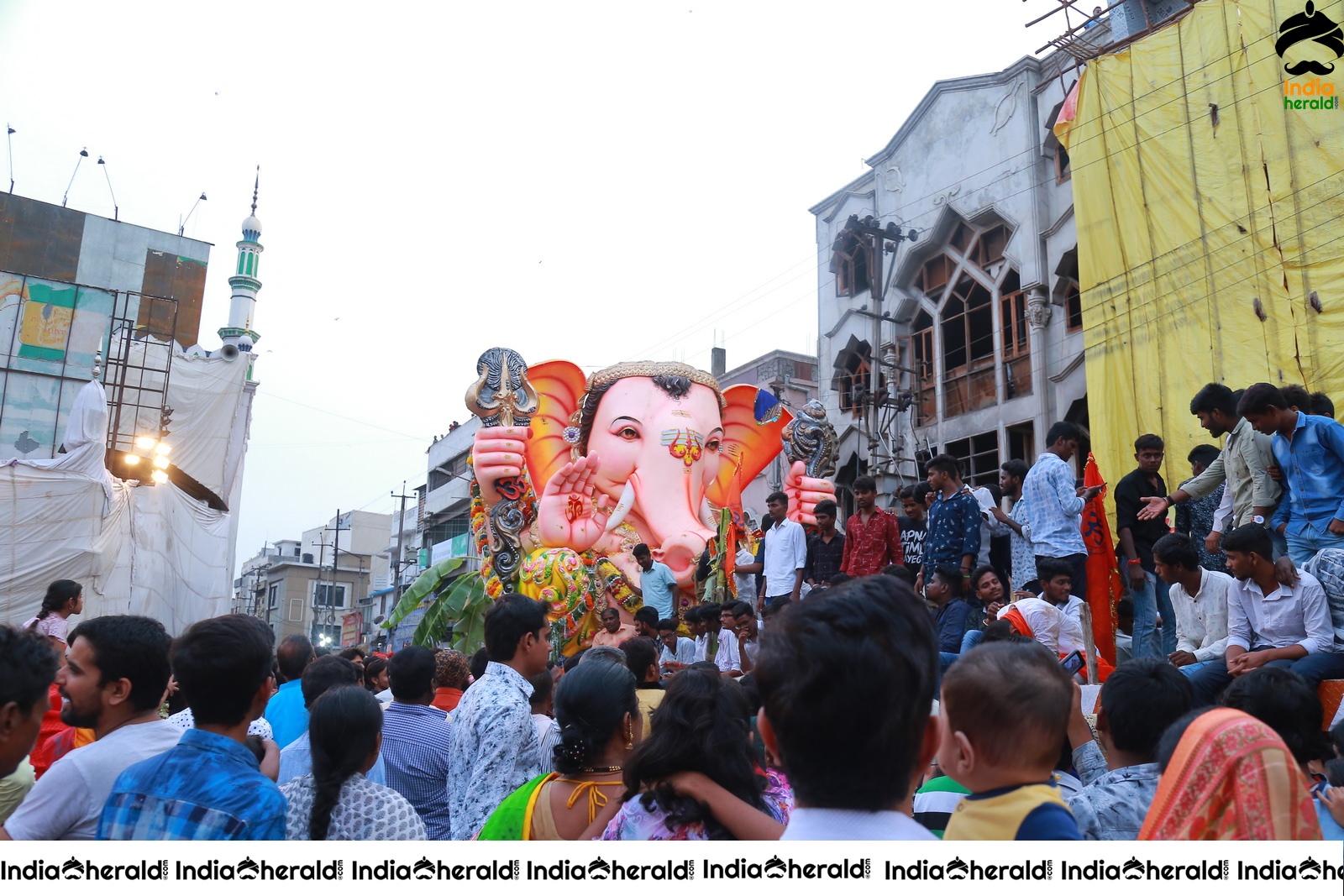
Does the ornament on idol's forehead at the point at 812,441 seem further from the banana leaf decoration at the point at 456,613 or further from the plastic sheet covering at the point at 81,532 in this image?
the plastic sheet covering at the point at 81,532

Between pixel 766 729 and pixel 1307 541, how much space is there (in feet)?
16.3

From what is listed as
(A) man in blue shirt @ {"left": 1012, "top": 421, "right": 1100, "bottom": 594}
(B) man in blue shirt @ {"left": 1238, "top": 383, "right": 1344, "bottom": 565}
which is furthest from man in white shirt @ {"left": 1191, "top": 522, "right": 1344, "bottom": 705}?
(A) man in blue shirt @ {"left": 1012, "top": 421, "right": 1100, "bottom": 594}

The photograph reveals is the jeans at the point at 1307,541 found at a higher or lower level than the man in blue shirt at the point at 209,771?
higher

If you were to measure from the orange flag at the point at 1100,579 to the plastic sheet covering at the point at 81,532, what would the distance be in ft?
43.6

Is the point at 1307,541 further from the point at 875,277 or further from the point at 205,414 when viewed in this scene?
the point at 205,414

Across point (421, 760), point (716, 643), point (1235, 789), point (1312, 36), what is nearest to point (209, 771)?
point (421, 760)

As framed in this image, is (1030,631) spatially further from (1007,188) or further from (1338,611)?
(1007,188)

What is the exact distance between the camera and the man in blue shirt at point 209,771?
2.32 meters

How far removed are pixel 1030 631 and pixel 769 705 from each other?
4.32m

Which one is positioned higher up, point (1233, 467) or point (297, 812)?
point (1233, 467)

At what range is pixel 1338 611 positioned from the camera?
4.80m

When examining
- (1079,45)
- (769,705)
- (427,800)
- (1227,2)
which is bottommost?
(427,800)

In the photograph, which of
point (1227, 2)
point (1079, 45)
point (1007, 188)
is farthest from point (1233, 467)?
point (1007, 188)

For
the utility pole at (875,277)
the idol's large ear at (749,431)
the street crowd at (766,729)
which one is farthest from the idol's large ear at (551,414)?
the utility pole at (875,277)
